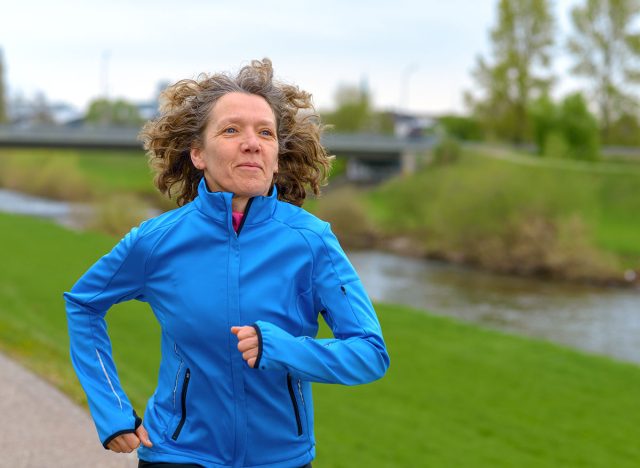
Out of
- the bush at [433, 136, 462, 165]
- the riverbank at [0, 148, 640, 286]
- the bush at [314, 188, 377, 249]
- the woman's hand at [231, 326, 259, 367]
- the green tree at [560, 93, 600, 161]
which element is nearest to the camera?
the woman's hand at [231, 326, 259, 367]

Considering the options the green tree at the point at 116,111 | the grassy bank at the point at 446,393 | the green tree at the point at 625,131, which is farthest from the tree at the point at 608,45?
A: the green tree at the point at 116,111

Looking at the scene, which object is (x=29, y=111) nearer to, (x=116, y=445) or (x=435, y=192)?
(x=435, y=192)

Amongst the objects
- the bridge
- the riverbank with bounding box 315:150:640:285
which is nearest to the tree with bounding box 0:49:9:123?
the bridge

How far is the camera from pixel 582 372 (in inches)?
452

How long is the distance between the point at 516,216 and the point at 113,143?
25458 millimetres

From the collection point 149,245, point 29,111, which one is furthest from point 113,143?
point 29,111

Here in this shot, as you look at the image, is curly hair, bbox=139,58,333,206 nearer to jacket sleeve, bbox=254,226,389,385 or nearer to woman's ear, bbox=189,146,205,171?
woman's ear, bbox=189,146,205,171

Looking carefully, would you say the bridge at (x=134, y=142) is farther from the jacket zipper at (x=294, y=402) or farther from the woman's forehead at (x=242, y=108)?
the jacket zipper at (x=294, y=402)

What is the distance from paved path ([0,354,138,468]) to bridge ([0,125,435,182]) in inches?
1458

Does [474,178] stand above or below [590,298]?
above

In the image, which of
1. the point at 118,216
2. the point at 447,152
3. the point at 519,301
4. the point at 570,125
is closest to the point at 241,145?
the point at 519,301

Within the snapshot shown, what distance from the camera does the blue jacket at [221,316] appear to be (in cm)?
256

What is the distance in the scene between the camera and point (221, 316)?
2.57 metres

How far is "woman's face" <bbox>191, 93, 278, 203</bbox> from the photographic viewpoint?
105 inches
